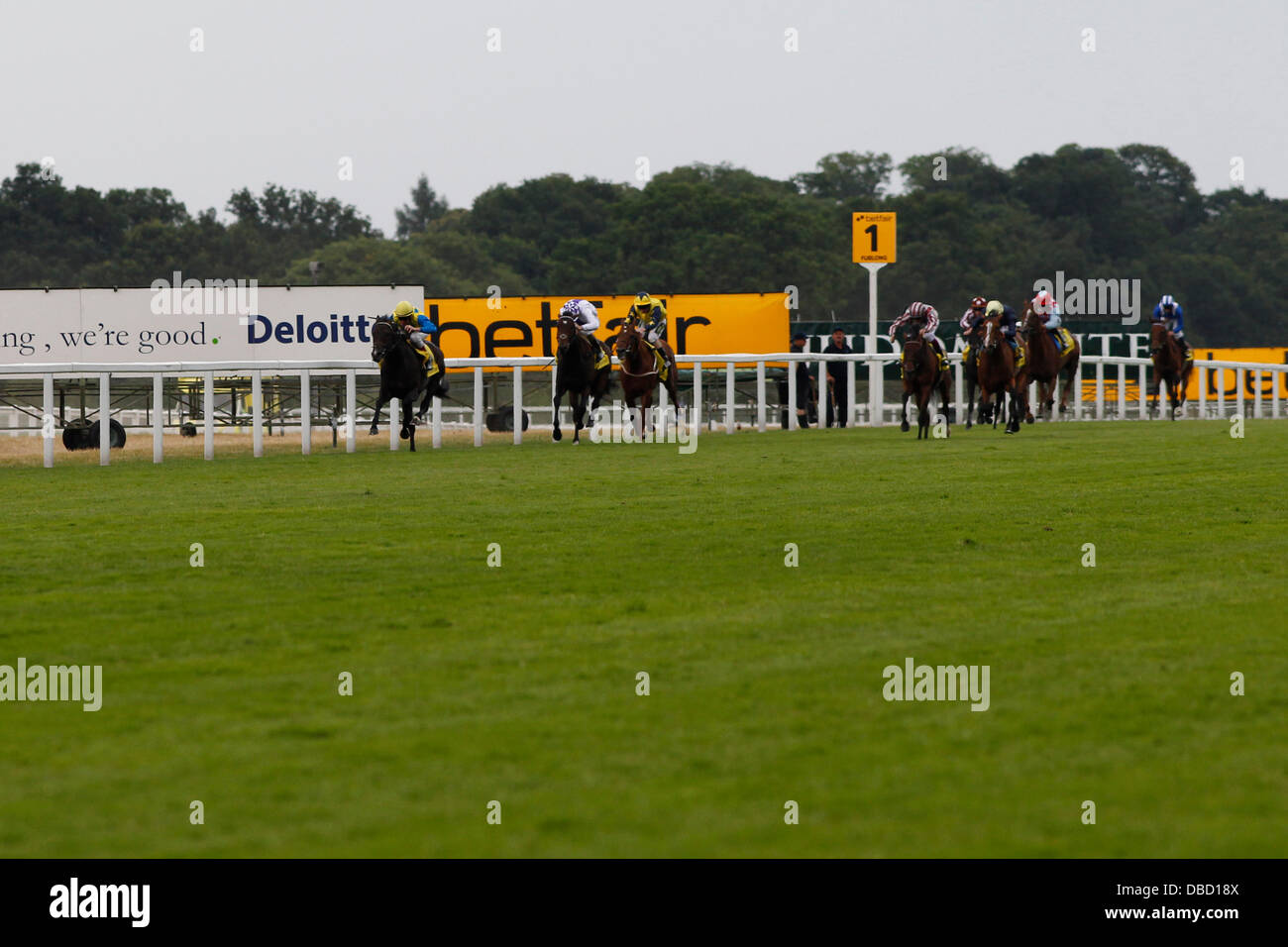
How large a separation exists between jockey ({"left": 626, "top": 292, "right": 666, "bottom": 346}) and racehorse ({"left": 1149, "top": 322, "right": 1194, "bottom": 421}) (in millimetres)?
9645

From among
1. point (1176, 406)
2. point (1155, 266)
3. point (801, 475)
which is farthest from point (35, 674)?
point (1155, 266)

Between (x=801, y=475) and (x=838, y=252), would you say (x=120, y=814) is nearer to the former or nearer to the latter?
(x=801, y=475)

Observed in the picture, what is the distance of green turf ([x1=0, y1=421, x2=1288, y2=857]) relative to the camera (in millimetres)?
4152

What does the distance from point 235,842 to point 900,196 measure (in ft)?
278

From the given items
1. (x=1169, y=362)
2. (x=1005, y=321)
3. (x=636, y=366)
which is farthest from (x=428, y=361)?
(x=1169, y=362)

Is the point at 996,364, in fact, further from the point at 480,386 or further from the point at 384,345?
the point at 384,345

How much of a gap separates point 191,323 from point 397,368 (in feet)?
49.4

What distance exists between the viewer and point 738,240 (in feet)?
238

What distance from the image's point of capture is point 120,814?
4230 millimetres

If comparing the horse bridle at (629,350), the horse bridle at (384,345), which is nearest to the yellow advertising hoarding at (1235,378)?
the horse bridle at (629,350)

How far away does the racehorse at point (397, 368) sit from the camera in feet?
62.6

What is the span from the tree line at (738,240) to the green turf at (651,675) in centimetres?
5421

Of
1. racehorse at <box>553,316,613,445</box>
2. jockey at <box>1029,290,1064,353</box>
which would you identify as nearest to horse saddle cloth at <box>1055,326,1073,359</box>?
jockey at <box>1029,290,1064,353</box>

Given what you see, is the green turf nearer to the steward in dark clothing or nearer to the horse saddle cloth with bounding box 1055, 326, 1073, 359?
the horse saddle cloth with bounding box 1055, 326, 1073, 359
